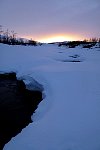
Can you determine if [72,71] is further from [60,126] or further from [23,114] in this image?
[60,126]

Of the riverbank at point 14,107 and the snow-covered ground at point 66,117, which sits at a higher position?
the snow-covered ground at point 66,117

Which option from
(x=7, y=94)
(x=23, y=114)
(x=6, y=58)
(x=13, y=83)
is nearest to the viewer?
(x=23, y=114)

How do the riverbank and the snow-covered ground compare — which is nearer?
the snow-covered ground

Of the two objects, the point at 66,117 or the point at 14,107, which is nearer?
the point at 66,117

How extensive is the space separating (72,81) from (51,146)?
4438 millimetres

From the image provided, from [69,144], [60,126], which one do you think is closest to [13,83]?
[60,126]

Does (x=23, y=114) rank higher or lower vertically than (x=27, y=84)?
lower

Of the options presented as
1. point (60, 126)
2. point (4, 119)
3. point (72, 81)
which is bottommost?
point (4, 119)

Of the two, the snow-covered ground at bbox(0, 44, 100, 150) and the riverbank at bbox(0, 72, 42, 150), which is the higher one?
the snow-covered ground at bbox(0, 44, 100, 150)

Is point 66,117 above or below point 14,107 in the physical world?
above

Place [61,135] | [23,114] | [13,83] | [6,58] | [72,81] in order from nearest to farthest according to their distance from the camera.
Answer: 1. [61,135]
2. [23,114]
3. [72,81]
4. [13,83]
5. [6,58]

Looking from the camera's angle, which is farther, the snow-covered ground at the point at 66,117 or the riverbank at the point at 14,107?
the riverbank at the point at 14,107

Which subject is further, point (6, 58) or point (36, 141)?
point (6, 58)

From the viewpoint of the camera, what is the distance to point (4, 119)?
6465 mm
